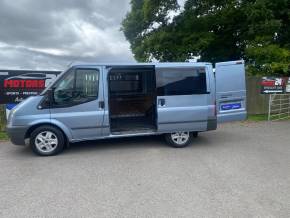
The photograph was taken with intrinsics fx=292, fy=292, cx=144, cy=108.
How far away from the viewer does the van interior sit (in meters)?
7.93

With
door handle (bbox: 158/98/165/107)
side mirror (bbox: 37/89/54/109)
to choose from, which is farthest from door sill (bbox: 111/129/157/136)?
side mirror (bbox: 37/89/54/109)

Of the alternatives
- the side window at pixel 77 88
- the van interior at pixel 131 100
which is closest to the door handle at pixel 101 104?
the side window at pixel 77 88

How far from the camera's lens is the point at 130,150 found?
7.22 meters

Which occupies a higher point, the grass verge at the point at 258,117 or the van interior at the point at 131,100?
the van interior at the point at 131,100

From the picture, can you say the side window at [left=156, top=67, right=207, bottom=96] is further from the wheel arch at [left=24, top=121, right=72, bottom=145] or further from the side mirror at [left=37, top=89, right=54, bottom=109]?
the side mirror at [left=37, top=89, right=54, bottom=109]

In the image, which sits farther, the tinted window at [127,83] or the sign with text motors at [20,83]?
the sign with text motors at [20,83]

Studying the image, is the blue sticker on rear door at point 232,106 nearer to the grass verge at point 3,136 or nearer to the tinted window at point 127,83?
the tinted window at point 127,83

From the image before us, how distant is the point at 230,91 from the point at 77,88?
394 centimetres

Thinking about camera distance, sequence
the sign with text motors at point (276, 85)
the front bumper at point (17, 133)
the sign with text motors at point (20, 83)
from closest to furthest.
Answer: the front bumper at point (17, 133) < the sign with text motors at point (20, 83) < the sign with text motors at point (276, 85)

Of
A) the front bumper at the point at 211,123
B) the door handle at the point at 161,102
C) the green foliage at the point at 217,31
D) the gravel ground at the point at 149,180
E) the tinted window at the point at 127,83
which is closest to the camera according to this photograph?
the gravel ground at the point at 149,180

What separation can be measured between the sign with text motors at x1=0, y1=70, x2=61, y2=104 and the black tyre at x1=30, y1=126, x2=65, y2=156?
434 centimetres

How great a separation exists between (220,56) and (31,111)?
14208 millimetres

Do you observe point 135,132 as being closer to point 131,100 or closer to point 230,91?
point 131,100

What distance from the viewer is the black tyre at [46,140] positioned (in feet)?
22.0
